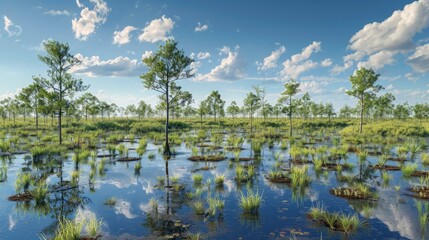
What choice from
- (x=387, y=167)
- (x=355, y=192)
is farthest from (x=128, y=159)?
(x=387, y=167)

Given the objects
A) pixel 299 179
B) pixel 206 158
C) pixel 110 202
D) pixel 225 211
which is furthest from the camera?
pixel 206 158

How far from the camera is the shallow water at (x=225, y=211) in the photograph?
888 cm

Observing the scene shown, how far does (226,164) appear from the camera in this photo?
68.5ft

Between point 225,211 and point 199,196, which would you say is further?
point 199,196

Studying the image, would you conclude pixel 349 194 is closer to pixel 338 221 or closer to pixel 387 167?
pixel 338 221

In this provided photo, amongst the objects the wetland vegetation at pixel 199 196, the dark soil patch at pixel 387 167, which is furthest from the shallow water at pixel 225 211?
the dark soil patch at pixel 387 167

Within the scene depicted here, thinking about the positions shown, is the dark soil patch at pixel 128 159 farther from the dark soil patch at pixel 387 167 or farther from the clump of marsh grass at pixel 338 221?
the dark soil patch at pixel 387 167

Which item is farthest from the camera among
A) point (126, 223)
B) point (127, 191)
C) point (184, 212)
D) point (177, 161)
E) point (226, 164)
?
point (177, 161)

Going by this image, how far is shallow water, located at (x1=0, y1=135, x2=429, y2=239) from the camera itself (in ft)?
29.1

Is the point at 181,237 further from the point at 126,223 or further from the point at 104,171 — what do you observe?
the point at 104,171

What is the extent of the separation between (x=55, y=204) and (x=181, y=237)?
6.51 meters

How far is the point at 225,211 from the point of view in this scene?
35.7 ft

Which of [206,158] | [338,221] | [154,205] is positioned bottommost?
A: [154,205]

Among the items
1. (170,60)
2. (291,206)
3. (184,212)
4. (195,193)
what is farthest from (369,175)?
(170,60)
